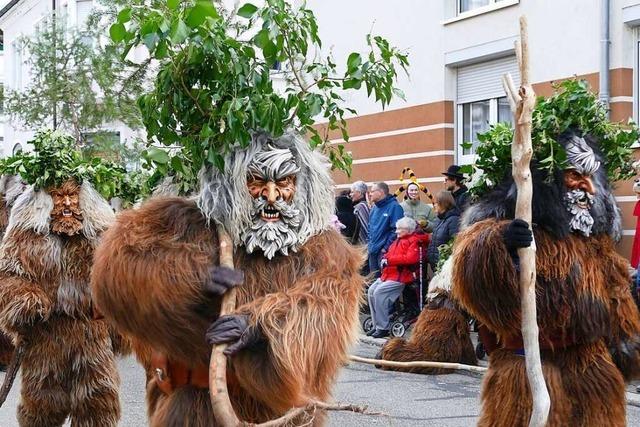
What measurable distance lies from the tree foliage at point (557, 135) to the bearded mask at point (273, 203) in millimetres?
1305

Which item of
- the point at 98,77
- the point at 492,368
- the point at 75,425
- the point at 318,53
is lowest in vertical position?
the point at 75,425

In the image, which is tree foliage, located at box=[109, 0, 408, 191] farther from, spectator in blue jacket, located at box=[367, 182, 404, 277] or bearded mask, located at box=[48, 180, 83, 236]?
spectator in blue jacket, located at box=[367, 182, 404, 277]

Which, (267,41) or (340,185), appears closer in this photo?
(267,41)

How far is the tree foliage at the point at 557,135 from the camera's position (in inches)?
197

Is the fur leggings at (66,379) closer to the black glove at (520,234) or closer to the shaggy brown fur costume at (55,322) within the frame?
the shaggy brown fur costume at (55,322)

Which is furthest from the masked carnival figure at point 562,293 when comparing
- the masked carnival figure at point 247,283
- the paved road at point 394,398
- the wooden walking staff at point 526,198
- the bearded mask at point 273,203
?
the paved road at point 394,398

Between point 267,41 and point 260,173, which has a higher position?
point 267,41

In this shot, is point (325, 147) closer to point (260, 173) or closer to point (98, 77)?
point (260, 173)

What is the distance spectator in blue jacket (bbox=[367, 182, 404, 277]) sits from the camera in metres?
11.9

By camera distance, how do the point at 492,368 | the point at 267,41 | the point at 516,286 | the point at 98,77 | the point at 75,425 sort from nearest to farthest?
the point at 267,41 → the point at 516,286 → the point at 492,368 → the point at 75,425 → the point at 98,77

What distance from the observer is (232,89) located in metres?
4.46

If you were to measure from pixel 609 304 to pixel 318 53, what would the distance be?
76.1 inches

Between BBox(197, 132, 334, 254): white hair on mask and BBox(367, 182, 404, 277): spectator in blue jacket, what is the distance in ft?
24.1

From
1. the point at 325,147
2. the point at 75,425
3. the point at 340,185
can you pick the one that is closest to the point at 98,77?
the point at 340,185
